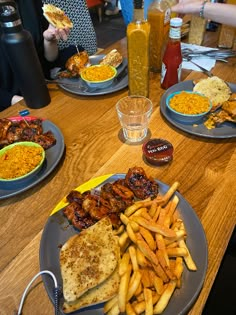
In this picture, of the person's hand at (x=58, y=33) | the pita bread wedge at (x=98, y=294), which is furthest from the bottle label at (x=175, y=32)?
the pita bread wedge at (x=98, y=294)

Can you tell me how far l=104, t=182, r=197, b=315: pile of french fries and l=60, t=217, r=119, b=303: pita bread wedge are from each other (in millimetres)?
45

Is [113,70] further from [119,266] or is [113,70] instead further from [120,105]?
[119,266]

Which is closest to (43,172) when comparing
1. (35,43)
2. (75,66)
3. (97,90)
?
(97,90)

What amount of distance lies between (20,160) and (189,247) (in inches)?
31.5

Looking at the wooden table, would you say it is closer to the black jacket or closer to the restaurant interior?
the restaurant interior

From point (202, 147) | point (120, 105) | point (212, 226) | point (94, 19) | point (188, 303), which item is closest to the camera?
point (188, 303)

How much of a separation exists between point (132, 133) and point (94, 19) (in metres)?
6.76

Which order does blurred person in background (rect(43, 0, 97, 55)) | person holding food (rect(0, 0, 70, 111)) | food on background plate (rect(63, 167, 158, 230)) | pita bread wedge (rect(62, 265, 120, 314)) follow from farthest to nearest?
blurred person in background (rect(43, 0, 97, 55)) < person holding food (rect(0, 0, 70, 111)) < food on background plate (rect(63, 167, 158, 230)) < pita bread wedge (rect(62, 265, 120, 314))

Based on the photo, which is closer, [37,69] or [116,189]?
[116,189]

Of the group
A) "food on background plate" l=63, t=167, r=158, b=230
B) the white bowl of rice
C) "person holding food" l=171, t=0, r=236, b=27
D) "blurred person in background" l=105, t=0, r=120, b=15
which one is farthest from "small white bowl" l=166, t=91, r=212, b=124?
"blurred person in background" l=105, t=0, r=120, b=15

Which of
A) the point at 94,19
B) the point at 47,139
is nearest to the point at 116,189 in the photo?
the point at 47,139

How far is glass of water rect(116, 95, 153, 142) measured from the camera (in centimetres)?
134

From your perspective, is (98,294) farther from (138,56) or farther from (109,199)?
(138,56)

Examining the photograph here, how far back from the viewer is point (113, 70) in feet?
5.76
